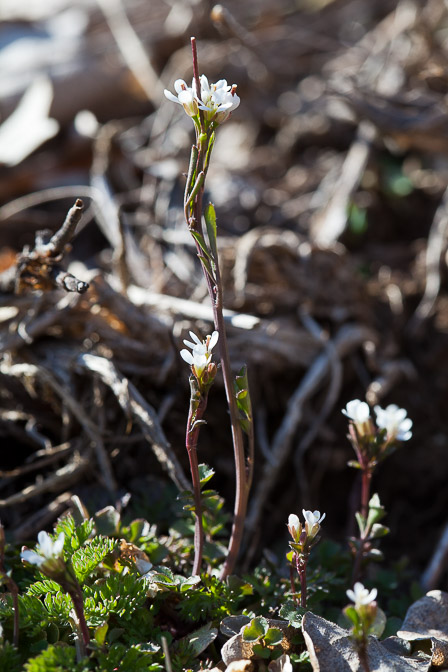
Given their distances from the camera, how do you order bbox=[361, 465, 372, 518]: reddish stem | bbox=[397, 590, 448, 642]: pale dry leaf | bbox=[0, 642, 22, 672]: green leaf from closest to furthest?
bbox=[0, 642, 22, 672]: green leaf < bbox=[397, 590, 448, 642]: pale dry leaf < bbox=[361, 465, 372, 518]: reddish stem

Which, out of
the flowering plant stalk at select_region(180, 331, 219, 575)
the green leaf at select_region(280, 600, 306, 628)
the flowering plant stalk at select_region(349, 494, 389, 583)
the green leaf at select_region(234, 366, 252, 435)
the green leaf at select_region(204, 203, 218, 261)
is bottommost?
the flowering plant stalk at select_region(349, 494, 389, 583)

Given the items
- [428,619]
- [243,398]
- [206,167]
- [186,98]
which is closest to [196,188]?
[206,167]

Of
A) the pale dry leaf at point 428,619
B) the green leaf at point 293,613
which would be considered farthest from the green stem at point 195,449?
the pale dry leaf at point 428,619

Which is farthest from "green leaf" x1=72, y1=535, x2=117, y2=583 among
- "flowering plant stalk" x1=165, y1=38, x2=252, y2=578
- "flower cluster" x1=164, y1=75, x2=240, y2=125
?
"flower cluster" x1=164, y1=75, x2=240, y2=125

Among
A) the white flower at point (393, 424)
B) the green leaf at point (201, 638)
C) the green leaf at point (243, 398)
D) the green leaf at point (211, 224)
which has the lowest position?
the green leaf at point (201, 638)

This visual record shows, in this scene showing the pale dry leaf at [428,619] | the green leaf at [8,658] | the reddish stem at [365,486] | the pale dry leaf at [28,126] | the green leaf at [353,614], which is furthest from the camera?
the pale dry leaf at [28,126]

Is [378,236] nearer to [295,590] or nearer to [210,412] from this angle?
[210,412]

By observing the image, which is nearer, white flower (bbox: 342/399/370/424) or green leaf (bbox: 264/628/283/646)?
green leaf (bbox: 264/628/283/646)

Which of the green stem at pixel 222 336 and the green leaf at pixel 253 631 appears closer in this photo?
the green stem at pixel 222 336

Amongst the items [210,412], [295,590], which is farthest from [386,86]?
[295,590]

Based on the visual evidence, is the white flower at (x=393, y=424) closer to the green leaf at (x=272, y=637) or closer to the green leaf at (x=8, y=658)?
the green leaf at (x=272, y=637)

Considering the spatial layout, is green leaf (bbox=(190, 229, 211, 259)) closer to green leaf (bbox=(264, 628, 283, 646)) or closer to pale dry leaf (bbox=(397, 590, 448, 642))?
green leaf (bbox=(264, 628, 283, 646))
